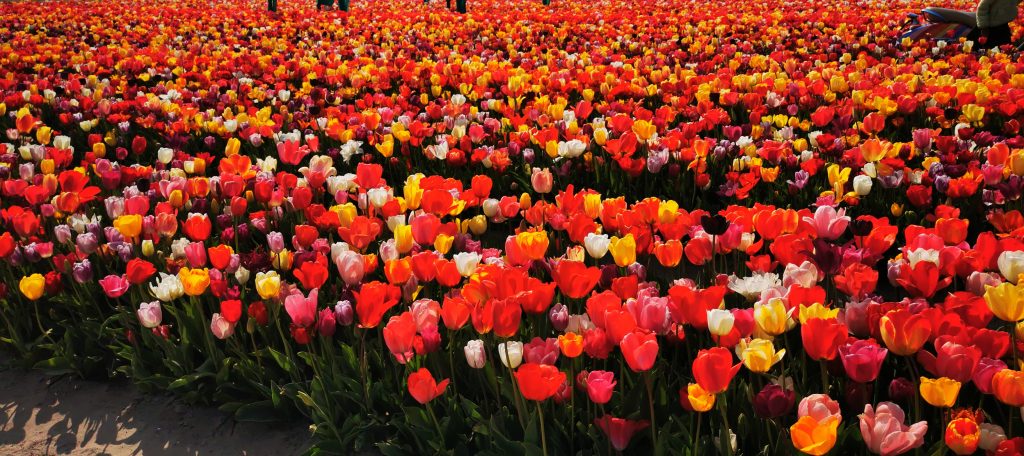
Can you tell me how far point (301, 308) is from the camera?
2.42 meters

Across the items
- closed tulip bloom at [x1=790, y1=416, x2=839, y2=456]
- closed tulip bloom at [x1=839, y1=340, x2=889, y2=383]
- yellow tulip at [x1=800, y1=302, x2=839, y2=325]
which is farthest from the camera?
yellow tulip at [x1=800, y1=302, x2=839, y2=325]

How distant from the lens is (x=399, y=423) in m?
2.45

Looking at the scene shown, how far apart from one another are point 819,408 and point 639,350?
40cm

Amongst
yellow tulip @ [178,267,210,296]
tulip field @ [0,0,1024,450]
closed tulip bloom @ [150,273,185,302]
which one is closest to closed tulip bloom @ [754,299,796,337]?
tulip field @ [0,0,1024,450]

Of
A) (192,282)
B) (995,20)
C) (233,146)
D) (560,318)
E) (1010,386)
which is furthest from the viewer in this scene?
(995,20)

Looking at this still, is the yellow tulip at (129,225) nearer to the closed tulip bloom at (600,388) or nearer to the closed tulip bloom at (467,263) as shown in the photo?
the closed tulip bloom at (467,263)

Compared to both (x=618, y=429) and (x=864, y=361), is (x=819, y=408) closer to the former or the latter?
(x=864, y=361)

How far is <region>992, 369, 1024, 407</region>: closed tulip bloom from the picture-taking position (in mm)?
1770

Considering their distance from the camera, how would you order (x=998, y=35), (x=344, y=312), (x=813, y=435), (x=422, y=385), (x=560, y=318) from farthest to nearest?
(x=998, y=35)
(x=344, y=312)
(x=560, y=318)
(x=422, y=385)
(x=813, y=435)

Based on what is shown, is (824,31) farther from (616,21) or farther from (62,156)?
(62,156)

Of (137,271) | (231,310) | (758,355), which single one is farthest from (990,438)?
(137,271)

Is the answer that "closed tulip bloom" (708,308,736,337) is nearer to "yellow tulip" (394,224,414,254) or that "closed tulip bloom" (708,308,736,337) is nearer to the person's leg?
"yellow tulip" (394,224,414,254)

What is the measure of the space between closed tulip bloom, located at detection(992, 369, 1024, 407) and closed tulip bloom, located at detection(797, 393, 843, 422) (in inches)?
13.3

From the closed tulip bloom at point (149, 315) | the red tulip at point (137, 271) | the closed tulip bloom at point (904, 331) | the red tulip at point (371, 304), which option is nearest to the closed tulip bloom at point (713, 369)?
the closed tulip bloom at point (904, 331)
